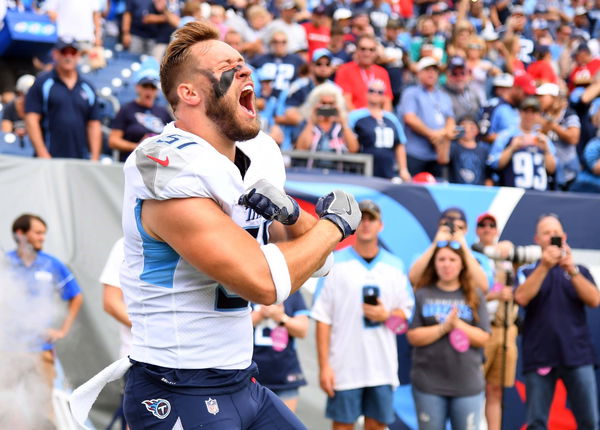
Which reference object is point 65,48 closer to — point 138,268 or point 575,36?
point 138,268

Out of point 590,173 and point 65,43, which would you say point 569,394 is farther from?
point 65,43

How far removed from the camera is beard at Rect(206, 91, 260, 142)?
9.76 feet

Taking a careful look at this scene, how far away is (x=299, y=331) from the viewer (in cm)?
616

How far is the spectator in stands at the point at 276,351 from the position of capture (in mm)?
6051

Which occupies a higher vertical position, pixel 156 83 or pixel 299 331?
pixel 156 83

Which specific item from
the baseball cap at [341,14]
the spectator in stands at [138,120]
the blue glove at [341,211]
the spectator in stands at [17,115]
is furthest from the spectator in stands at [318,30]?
the blue glove at [341,211]

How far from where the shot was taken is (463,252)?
253 inches

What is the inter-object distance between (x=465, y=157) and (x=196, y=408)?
21.1 ft

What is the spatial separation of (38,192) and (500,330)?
360cm

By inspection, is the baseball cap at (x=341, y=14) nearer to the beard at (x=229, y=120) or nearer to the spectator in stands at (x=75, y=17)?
the spectator in stands at (x=75, y=17)

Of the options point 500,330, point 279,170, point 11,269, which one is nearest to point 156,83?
point 11,269

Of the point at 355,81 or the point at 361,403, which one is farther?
the point at 355,81

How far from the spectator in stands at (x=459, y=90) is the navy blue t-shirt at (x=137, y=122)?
11.1 ft

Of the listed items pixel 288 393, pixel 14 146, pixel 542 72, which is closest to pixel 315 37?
pixel 542 72
